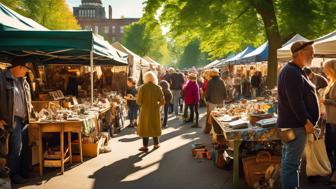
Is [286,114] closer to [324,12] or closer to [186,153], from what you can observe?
[186,153]

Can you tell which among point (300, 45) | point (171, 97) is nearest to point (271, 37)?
point (171, 97)

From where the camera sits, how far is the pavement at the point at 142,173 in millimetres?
6160

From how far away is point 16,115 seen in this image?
19.8 feet

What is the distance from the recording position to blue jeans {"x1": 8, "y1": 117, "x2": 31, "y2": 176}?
6.03 m

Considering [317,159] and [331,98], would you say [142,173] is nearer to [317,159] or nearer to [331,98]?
[317,159]

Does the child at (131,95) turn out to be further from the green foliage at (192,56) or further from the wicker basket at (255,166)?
the green foliage at (192,56)

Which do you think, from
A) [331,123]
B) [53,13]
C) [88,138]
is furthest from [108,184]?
[53,13]

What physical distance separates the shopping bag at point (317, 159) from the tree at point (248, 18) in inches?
339

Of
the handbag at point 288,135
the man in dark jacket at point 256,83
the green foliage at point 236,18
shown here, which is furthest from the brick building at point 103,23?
the handbag at point 288,135

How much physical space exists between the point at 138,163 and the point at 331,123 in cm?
363

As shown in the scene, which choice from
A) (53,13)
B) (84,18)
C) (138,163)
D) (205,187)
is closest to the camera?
(205,187)

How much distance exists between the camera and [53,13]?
1457 inches

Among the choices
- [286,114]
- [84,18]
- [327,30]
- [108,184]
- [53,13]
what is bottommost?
[108,184]

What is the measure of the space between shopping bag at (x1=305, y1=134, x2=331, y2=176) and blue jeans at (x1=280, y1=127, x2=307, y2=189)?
1.79m
